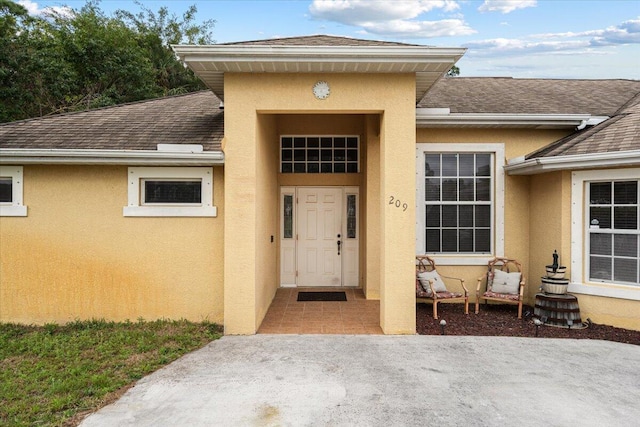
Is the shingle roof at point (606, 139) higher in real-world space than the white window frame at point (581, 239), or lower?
higher

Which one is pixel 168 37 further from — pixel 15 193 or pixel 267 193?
pixel 267 193

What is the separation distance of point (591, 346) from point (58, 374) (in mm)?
6758

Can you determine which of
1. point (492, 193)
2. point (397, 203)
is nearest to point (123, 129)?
point (397, 203)

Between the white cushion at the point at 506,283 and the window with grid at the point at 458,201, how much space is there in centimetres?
67

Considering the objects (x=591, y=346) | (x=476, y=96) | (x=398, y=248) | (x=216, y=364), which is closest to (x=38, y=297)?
(x=216, y=364)

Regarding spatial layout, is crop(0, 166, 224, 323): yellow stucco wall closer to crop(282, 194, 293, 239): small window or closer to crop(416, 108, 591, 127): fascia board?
crop(282, 194, 293, 239): small window

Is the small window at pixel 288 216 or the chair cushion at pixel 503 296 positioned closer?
the chair cushion at pixel 503 296

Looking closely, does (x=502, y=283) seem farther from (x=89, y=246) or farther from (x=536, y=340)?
(x=89, y=246)

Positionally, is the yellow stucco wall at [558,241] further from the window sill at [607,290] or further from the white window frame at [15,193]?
the white window frame at [15,193]

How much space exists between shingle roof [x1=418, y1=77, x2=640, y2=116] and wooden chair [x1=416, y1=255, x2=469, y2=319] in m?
3.06

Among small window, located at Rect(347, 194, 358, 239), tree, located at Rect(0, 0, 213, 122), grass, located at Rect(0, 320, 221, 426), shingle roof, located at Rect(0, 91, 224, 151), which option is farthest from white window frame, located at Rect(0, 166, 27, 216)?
Result: tree, located at Rect(0, 0, 213, 122)

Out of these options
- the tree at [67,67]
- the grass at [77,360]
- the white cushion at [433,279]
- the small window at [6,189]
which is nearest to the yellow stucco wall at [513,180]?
the white cushion at [433,279]

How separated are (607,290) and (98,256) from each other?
8.11 metres

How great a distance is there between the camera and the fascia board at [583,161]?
5703 millimetres
